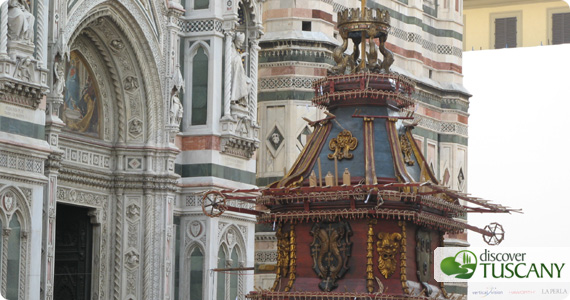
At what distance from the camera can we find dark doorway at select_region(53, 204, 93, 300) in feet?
79.3

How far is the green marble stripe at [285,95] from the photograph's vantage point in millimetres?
29375

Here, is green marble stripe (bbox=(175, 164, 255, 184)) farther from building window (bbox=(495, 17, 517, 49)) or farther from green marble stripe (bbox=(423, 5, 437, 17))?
building window (bbox=(495, 17, 517, 49))

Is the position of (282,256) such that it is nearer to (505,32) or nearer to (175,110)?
(175,110)

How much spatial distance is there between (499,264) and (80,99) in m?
8.08

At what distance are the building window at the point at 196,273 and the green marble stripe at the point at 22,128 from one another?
17.6 feet

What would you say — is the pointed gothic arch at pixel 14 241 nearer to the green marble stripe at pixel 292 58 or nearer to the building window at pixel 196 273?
the building window at pixel 196 273

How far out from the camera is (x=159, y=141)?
80.8ft

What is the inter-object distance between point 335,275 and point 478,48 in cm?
2511

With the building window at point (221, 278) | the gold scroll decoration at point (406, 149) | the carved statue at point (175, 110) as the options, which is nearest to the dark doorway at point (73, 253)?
the carved statue at point (175, 110)

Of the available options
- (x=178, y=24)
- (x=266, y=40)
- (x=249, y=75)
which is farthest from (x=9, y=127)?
(x=266, y=40)

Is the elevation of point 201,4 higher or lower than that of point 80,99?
higher

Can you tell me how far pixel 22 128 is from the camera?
808 inches

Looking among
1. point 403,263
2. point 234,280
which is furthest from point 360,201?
point 234,280

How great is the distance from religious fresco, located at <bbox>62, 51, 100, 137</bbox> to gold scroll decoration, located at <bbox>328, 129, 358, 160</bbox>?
849cm
